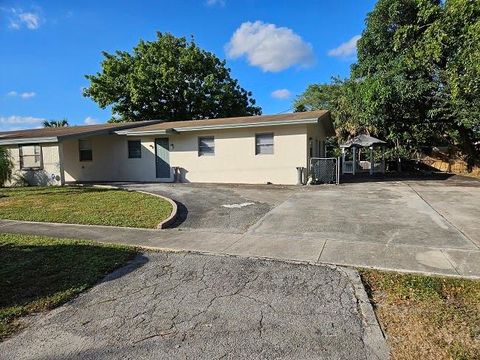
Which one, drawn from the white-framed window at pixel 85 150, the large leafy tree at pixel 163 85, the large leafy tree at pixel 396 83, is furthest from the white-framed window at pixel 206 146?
the large leafy tree at pixel 163 85

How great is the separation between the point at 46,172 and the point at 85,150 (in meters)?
2.80

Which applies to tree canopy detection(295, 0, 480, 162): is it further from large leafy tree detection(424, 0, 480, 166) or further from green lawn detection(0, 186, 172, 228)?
green lawn detection(0, 186, 172, 228)

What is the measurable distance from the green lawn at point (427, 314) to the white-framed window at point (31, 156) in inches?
615

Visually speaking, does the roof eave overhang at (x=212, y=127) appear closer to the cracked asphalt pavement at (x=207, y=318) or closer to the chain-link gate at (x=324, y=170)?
the chain-link gate at (x=324, y=170)

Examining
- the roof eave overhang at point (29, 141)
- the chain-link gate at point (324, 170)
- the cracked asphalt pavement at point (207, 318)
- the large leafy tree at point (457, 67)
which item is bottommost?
the cracked asphalt pavement at point (207, 318)

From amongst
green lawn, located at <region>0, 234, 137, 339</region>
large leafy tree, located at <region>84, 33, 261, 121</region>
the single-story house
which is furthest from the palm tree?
green lawn, located at <region>0, 234, 137, 339</region>

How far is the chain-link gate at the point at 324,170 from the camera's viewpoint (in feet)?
48.5

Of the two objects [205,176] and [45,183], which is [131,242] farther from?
[45,183]

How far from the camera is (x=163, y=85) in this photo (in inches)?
1065

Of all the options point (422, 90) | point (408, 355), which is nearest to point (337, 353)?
point (408, 355)

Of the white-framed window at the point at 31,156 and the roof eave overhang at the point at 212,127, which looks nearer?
the roof eave overhang at the point at 212,127

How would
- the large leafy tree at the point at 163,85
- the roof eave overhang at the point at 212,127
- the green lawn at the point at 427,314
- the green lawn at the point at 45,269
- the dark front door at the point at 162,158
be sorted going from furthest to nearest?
the large leafy tree at the point at 163,85, the dark front door at the point at 162,158, the roof eave overhang at the point at 212,127, the green lawn at the point at 45,269, the green lawn at the point at 427,314

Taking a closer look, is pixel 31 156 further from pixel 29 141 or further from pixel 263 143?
pixel 263 143

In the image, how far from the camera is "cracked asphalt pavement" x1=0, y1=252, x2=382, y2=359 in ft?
9.18
